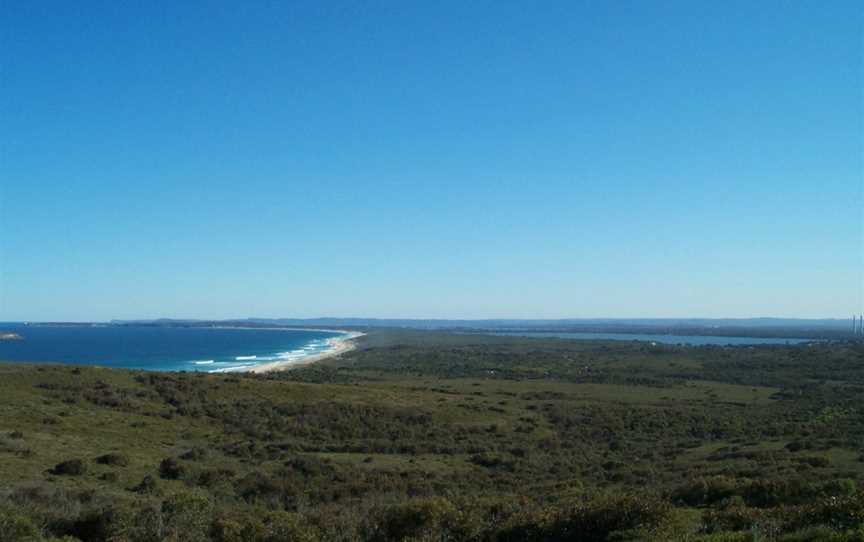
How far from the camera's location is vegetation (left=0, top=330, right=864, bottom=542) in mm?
11578

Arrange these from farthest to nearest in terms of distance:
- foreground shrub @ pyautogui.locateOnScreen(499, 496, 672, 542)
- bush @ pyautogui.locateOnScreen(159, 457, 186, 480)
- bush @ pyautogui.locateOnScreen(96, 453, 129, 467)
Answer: bush @ pyautogui.locateOnScreen(96, 453, 129, 467), bush @ pyautogui.locateOnScreen(159, 457, 186, 480), foreground shrub @ pyautogui.locateOnScreen(499, 496, 672, 542)

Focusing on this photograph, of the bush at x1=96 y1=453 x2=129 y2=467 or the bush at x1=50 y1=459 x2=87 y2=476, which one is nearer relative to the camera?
the bush at x1=50 y1=459 x2=87 y2=476

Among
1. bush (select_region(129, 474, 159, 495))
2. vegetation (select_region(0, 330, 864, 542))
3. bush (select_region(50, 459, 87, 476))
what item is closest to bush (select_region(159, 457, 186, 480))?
vegetation (select_region(0, 330, 864, 542))

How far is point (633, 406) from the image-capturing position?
5016 centimetres

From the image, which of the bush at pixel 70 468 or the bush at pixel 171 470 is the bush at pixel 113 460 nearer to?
the bush at pixel 171 470

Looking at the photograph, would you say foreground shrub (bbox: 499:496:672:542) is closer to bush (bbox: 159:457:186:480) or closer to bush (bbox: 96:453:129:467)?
bush (bbox: 159:457:186:480)

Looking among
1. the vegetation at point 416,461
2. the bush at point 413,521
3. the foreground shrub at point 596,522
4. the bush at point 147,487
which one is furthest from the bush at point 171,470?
the foreground shrub at point 596,522

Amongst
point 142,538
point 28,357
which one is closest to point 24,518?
point 142,538

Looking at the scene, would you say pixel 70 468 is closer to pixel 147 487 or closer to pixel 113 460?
pixel 113 460

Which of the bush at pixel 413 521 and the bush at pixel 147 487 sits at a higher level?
the bush at pixel 413 521

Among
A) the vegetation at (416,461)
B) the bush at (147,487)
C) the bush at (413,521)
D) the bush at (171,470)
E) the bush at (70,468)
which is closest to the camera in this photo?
the vegetation at (416,461)

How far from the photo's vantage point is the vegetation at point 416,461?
11.6 meters

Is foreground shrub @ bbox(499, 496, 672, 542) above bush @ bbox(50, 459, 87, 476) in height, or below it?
above

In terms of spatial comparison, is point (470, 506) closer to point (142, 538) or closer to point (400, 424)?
point (142, 538)
